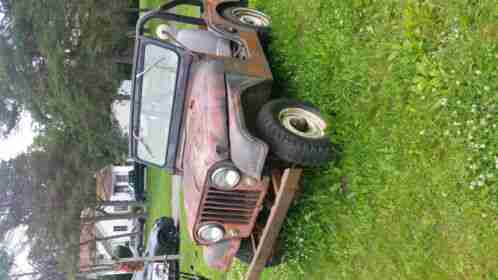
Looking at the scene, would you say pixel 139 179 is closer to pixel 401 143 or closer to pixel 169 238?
pixel 169 238

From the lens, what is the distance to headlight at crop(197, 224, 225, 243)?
15.1ft

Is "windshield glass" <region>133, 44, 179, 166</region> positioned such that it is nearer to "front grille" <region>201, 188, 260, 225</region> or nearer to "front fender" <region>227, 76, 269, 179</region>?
"front fender" <region>227, 76, 269, 179</region>

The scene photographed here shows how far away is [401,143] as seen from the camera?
4.09m

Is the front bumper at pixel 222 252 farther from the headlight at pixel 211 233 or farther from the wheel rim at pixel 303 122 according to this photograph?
the wheel rim at pixel 303 122

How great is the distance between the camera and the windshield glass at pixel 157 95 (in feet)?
17.2

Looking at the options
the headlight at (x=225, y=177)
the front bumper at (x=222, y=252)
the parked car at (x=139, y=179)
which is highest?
the headlight at (x=225, y=177)

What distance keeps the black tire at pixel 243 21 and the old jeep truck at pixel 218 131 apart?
593 mm

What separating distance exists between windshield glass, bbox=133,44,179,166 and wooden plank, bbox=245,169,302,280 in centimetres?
171

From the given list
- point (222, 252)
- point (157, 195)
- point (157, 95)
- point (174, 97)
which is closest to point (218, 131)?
point (174, 97)

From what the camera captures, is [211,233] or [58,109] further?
[58,109]

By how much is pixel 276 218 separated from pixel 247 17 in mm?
3992

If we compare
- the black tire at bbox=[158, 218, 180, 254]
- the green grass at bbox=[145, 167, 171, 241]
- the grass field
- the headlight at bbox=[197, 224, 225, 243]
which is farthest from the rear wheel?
the green grass at bbox=[145, 167, 171, 241]

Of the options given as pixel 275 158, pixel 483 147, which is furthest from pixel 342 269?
pixel 483 147

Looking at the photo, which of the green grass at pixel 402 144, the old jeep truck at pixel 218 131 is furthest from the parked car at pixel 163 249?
the green grass at pixel 402 144
